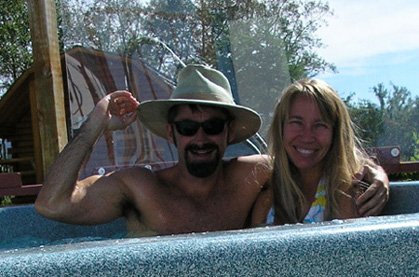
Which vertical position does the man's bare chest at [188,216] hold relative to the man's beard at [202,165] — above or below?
below

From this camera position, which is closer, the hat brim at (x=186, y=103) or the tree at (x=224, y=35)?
the hat brim at (x=186, y=103)

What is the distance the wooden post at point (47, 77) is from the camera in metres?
→ 3.63

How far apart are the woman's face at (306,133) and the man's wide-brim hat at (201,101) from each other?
1.00 feet

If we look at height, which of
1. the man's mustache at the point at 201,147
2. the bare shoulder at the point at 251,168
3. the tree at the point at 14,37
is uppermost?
the tree at the point at 14,37

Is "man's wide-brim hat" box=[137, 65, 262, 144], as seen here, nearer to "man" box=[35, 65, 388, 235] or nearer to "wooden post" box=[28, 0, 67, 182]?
"man" box=[35, 65, 388, 235]

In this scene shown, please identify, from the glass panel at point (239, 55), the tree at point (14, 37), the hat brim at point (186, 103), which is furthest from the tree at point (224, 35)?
the tree at point (14, 37)

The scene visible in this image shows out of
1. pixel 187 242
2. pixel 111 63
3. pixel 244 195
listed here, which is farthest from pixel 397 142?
pixel 187 242

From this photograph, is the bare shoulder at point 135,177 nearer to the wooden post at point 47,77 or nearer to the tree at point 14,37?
the wooden post at point 47,77

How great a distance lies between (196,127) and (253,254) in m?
1.13

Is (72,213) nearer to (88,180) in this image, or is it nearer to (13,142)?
(88,180)

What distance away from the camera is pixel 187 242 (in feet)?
2.55

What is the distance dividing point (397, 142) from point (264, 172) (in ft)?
9.95

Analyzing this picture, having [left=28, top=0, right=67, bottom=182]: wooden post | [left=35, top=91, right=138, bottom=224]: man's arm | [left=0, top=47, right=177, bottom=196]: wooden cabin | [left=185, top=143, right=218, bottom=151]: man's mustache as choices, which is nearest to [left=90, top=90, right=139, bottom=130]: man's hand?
[left=35, top=91, right=138, bottom=224]: man's arm

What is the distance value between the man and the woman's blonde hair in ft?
0.89
